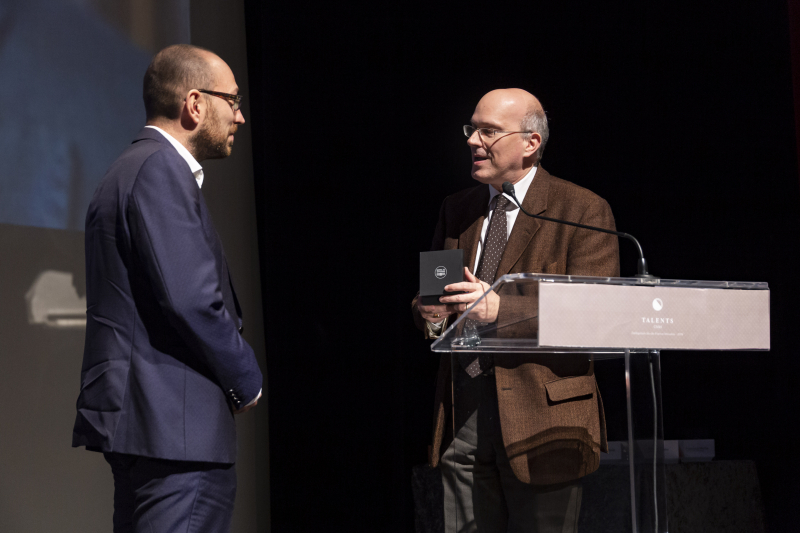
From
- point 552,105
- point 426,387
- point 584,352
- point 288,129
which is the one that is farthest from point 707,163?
point 584,352

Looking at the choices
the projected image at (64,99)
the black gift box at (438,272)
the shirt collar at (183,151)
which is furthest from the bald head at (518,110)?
the projected image at (64,99)

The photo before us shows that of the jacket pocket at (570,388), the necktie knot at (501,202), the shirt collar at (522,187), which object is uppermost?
the shirt collar at (522,187)

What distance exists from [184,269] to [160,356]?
0.20 metres

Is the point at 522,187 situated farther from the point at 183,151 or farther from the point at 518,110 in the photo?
the point at 183,151

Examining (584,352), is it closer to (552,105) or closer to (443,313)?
(443,313)

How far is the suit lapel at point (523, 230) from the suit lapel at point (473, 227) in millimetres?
141

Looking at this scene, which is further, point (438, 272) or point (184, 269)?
point (438, 272)

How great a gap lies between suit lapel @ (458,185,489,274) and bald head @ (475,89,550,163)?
0.23m

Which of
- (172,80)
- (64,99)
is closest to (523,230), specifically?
(172,80)

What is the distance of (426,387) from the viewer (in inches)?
138

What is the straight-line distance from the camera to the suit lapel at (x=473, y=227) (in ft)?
7.02

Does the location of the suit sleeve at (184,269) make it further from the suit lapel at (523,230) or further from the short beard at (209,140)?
the suit lapel at (523,230)

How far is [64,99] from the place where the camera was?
8.43 ft

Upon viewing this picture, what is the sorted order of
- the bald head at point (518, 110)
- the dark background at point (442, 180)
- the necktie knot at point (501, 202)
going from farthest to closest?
the dark background at point (442, 180)
the bald head at point (518, 110)
the necktie knot at point (501, 202)
